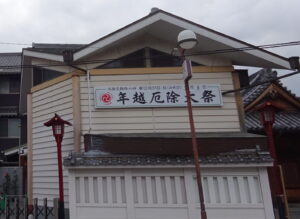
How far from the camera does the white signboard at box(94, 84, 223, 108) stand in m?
9.93

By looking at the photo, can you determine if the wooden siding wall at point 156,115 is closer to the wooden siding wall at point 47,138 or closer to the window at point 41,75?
the wooden siding wall at point 47,138

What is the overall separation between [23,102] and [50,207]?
6.74 m

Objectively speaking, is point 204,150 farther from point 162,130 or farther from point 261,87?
point 261,87

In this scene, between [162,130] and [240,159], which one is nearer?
[240,159]

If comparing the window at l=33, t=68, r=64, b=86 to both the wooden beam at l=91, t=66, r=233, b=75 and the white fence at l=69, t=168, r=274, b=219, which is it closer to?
the wooden beam at l=91, t=66, r=233, b=75

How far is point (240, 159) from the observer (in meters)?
7.73

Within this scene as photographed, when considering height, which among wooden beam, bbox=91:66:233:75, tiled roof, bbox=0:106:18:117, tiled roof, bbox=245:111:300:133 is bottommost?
tiled roof, bbox=245:111:300:133

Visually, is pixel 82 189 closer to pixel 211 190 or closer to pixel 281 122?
pixel 211 190

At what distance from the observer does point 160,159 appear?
25.9 ft

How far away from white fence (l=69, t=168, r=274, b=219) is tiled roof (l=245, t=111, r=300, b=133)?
4.31 m

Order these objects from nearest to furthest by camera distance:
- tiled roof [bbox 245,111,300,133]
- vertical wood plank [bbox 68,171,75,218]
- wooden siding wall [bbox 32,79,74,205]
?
vertical wood plank [bbox 68,171,75,218], wooden siding wall [bbox 32,79,74,205], tiled roof [bbox 245,111,300,133]

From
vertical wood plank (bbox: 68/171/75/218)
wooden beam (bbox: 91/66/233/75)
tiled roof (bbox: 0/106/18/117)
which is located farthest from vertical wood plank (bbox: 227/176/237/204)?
tiled roof (bbox: 0/106/18/117)

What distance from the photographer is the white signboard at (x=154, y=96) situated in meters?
9.93

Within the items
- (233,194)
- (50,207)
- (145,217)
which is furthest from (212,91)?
(50,207)
